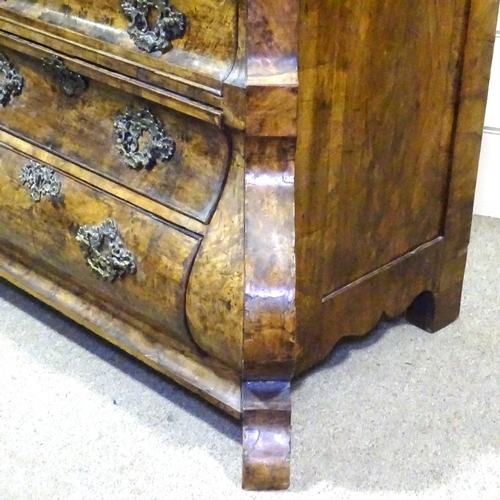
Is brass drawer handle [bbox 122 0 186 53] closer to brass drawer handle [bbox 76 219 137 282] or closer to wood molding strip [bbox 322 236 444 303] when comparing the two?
brass drawer handle [bbox 76 219 137 282]

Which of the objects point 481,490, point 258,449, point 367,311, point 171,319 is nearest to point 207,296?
point 171,319

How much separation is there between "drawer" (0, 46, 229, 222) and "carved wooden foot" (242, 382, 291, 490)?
0.82 feet

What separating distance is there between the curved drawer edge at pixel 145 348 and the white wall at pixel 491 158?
0.95 m

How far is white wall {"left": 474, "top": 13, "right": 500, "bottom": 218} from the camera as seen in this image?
1.78 meters

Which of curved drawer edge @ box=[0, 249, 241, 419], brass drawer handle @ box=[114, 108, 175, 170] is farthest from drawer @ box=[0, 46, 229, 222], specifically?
curved drawer edge @ box=[0, 249, 241, 419]

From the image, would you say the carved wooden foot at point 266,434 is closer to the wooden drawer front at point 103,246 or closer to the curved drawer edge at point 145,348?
the curved drawer edge at point 145,348

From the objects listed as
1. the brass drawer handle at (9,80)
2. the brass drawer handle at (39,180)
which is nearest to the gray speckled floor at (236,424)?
the brass drawer handle at (39,180)

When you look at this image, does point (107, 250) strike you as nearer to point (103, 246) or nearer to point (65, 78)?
point (103, 246)

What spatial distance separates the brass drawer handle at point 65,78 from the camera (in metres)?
1.20

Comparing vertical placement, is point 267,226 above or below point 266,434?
above

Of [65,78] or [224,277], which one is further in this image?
[65,78]

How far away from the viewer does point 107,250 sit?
3.94ft

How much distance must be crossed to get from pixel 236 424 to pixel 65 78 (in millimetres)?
582

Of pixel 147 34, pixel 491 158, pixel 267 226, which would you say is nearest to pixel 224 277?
pixel 267 226
